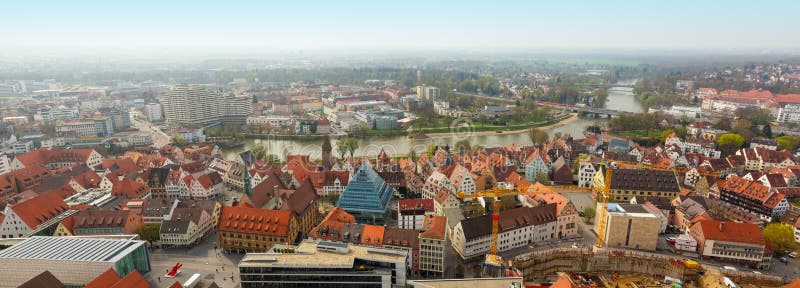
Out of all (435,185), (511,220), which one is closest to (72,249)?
(435,185)

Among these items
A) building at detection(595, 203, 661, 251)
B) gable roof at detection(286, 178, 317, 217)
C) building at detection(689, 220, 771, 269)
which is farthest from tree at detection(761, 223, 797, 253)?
gable roof at detection(286, 178, 317, 217)

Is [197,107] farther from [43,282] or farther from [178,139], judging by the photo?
[43,282]

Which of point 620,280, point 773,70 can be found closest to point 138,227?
point 620,280

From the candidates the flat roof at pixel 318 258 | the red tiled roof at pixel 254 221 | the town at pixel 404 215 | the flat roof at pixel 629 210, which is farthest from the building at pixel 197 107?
the flat roof at pixel 629 210

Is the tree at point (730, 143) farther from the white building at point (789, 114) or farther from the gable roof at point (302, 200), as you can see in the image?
the gable roof at point (302, 200)

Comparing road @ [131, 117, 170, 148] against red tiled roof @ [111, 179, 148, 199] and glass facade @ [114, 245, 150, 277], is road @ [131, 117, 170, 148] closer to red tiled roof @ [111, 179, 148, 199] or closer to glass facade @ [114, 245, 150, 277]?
red tiled roof @ [111, 179, 148, 199]

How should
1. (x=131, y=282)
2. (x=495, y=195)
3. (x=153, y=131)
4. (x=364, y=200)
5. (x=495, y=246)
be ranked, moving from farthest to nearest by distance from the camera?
(x=153, y=131), (x=364, y=200), (x=495, y=195), (x=495, y=246), (x=131, y=282)

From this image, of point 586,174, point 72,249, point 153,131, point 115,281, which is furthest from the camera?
point 153,131
